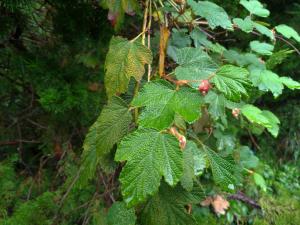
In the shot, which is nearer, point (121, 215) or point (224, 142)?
point (121, 215)

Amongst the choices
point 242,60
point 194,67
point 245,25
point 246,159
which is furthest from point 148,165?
point 246,159

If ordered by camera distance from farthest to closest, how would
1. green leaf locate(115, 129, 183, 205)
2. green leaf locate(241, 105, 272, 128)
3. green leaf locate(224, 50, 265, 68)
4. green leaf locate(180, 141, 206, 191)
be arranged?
green leaf locate(224, 50, 265, 68) < green leaf locate(241, 105, 272, 128) < green leaf locate(180, 141, 206, 191) < green leaf locate(115, 129, 183, 205)

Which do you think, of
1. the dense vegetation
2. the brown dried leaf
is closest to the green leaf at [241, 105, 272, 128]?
the dense vegetation

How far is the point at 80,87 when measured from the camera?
114 centimetres

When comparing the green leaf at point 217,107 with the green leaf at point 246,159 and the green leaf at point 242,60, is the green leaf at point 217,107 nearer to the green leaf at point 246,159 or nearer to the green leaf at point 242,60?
the green leaf at point 242,60

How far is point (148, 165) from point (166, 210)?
123 millimetres

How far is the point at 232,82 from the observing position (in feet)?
1.98

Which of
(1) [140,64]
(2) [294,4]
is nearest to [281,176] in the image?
(2) [294,4]

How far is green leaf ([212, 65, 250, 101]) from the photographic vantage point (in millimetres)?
596

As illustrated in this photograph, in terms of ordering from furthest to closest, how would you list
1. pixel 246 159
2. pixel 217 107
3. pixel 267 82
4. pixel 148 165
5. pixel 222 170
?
pixel 246 159, pixel 267 82, pixel 217 107, pixel 222 170, pixel 148 165

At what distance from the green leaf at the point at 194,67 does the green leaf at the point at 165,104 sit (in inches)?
2.0

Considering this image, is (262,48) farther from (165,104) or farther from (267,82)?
(165,104)

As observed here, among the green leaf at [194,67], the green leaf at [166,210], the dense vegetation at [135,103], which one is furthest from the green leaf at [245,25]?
the green leaf at [166,210]

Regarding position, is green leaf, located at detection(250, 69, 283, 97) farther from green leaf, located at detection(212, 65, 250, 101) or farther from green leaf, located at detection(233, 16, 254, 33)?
green leaf, located at detection(212, 65, 250, 101)
